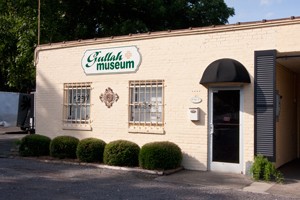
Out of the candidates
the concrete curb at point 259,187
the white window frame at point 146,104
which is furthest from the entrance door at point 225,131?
the white window frame at point 146,104

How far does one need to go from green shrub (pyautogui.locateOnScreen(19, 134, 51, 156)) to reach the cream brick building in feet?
2.29

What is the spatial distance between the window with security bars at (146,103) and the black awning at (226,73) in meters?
1.71

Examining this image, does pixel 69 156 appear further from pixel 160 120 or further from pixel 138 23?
pixel 138 23

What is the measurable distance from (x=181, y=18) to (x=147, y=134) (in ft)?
44.7

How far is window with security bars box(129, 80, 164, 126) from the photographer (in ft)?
37.8

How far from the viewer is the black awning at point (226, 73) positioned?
9.70 metres

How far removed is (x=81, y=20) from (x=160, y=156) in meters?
14.7

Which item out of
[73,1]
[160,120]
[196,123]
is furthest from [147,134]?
[73,1]

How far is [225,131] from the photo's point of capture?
10.5 metres

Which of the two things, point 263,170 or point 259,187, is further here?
point 263,170

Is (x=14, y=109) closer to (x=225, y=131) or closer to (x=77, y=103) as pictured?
(x=77, y=103)

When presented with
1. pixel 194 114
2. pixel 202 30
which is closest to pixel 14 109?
pixel 194 114

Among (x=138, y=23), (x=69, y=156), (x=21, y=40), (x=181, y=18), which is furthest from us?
(x=181, y=18)

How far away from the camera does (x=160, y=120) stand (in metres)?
11.5
